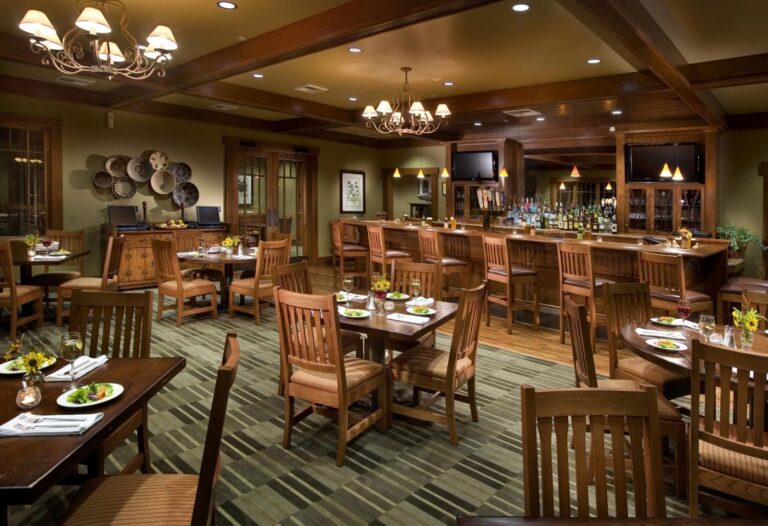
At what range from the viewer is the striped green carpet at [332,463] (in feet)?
8.16

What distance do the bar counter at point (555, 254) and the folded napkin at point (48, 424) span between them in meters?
4.55

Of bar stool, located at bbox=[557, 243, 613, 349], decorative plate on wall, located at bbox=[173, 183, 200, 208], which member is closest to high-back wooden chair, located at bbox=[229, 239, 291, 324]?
bar stool, located at bbox=[557, 243, 613, 349]

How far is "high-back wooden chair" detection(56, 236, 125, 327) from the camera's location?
5656mm

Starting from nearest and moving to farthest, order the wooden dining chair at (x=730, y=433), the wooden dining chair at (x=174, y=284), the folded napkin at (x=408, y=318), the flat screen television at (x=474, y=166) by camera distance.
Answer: the wooden dining chair at (x=730, y=433) < the folded napkin at (x=408, y=318) < the wooden dining chair at (x=174, y=284) < the flat screen television at (x=474, y=166)

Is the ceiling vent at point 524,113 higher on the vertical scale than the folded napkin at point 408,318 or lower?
higher

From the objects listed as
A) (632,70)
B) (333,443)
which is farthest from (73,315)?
(632,70)

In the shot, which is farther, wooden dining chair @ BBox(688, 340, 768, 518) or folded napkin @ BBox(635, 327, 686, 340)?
folded napkin @ BBox(635, 327, 686, 340)

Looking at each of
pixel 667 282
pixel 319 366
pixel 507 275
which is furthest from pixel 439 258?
pixel 319 366

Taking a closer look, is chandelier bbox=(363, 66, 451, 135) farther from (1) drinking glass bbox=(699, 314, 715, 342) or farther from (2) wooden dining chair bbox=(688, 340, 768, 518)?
(2) wooden dining chair bbox=(688, 340, 768, 518)

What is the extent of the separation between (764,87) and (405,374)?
7.05 meters

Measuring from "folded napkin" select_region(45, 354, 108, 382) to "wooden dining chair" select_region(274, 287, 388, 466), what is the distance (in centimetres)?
93

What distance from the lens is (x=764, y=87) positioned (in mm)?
7109

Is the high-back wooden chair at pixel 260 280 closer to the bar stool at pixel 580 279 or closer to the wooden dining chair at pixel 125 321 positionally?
the bar stool at pixel 580 279

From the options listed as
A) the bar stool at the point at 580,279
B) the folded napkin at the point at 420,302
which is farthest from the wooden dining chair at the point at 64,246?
the bar stool at the point at 580,279
